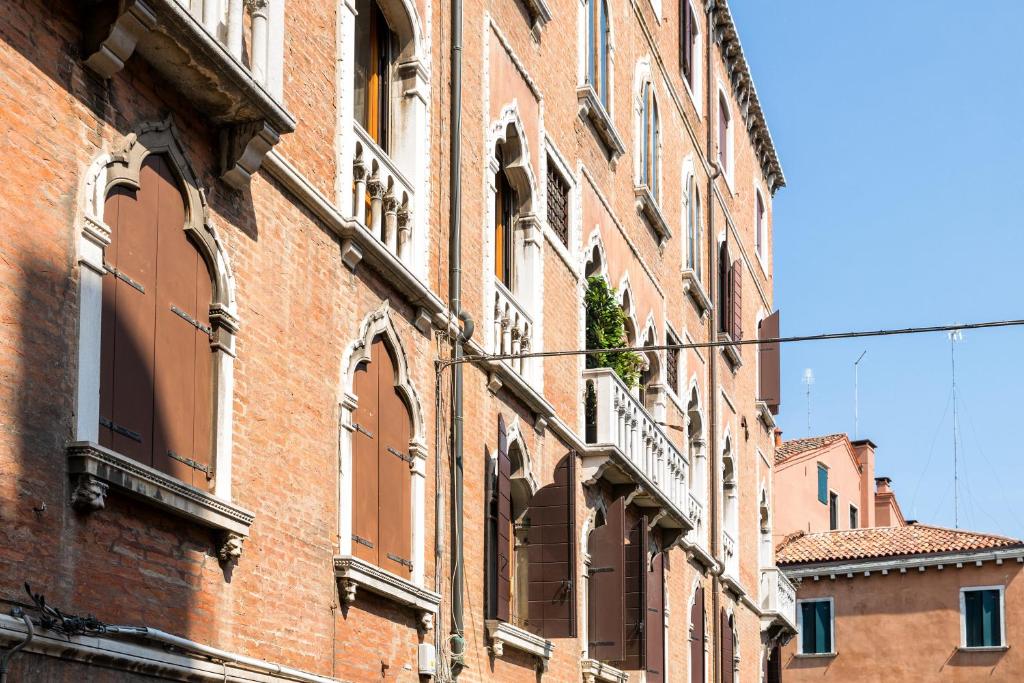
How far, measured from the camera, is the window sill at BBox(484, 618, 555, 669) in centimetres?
1437

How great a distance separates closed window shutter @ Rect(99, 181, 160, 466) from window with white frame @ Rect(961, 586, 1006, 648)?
30.1 meters

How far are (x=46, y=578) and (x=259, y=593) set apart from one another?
225 centimetres

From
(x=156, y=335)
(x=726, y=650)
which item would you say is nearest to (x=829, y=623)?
(x=726, y=650)

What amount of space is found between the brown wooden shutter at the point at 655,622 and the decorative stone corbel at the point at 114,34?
35.6ft

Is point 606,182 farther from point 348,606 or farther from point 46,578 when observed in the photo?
point 46,578

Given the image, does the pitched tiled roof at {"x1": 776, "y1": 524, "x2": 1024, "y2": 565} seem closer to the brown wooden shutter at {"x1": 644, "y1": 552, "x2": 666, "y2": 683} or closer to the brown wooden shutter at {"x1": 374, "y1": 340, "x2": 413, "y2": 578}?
the brown wooden shutter at {"x1": 644, "y1": 552, "x2": 666, "y2": 683}

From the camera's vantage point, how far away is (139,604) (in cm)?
862

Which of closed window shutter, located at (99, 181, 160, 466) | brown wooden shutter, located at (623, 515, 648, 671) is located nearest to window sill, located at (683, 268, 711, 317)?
brown wooden shutter, located at (623, 515, 648, 671)

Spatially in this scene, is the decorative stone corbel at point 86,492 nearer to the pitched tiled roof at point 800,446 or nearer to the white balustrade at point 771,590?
the white balustrade at point 771,590

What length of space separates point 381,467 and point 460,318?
2131mm

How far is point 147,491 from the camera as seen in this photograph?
28.0 ft

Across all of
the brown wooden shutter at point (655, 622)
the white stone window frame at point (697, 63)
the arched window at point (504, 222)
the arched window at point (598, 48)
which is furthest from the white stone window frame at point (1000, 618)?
the arched window at point (504, 222)

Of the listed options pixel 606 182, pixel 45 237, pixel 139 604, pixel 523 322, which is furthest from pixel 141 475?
pixel 606 182

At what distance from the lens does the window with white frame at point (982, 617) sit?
118ft
